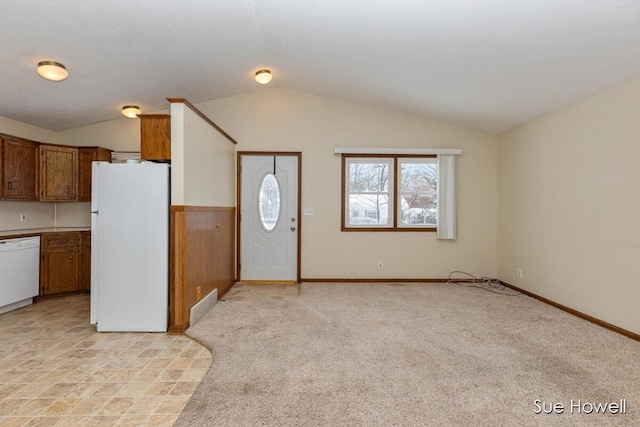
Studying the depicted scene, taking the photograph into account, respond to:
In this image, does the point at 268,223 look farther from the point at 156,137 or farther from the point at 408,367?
the point at 408,367

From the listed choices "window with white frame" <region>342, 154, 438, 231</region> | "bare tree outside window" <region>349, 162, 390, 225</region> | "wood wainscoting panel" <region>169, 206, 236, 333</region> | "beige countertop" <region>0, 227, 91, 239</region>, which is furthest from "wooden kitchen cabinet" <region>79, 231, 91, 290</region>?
"bare tree outside window" <region>349, 162, 390, 225</region>

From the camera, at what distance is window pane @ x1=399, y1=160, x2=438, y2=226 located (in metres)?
5.23

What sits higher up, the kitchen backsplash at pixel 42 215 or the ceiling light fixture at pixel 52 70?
the ceiling light fixture at pixel 52 70

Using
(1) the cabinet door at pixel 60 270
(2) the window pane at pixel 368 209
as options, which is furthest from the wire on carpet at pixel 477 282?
(1) the cabinet door at pixel 60 270

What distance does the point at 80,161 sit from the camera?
439 centimetres

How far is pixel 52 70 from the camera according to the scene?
125 inches

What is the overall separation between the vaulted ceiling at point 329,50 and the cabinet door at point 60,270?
1850 mm

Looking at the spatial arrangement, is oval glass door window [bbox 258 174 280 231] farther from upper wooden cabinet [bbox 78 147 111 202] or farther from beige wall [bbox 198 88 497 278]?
upper wooden cabinet [bbox 78 147 111 202]

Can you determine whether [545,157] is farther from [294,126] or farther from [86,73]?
[86,73]

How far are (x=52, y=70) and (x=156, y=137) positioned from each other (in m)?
1.23

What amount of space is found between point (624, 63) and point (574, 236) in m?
1.82

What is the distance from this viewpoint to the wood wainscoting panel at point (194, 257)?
3.09 m

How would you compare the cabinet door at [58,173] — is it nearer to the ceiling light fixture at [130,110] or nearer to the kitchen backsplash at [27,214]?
the kitchen backsplash at [27,214]

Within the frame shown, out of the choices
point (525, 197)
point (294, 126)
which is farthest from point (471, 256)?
point (294, 126)
